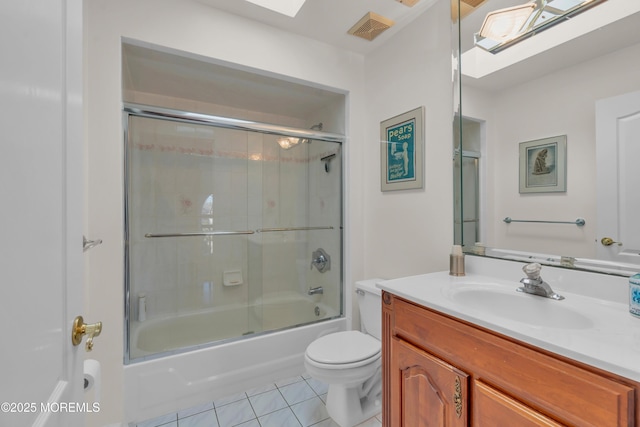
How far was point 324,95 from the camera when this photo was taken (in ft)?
7.79

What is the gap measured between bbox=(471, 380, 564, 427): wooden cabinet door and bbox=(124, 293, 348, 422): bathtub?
1.36 m

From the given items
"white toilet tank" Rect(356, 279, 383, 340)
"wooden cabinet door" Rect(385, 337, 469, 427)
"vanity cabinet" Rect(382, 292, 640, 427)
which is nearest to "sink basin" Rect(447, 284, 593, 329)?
"vanity cabinet" Rect(382, 292, 640, 427)

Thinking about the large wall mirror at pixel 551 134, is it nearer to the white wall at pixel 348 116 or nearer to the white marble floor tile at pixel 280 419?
the white wall at pixel 348 116

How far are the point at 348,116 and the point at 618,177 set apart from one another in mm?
1566

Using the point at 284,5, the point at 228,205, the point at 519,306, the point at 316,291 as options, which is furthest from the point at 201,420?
the point at 284,5

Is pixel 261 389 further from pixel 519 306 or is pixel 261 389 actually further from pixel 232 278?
pixel 519 306

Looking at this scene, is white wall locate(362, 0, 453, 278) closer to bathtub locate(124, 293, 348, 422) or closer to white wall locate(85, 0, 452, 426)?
white wall locate(85, 0, 452, 426)

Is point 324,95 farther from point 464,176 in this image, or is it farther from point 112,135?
point 112,135

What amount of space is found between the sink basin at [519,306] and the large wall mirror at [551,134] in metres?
0.23

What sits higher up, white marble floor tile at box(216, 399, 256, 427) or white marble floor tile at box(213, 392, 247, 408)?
white marble floor tile at box(216, 399, 256, 427)

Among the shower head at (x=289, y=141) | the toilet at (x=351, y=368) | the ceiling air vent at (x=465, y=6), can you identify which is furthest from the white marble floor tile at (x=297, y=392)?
the ceiling air vent at (x=465, y=6)

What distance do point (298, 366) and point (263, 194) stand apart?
141 cm

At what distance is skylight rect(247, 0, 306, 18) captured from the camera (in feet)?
5.54

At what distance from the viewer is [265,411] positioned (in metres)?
1.64
